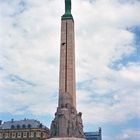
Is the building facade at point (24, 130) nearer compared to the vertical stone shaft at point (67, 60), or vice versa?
the vertical stone shaft at point (67, 60)

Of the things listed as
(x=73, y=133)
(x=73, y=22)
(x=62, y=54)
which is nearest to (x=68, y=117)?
(x=73, y=133)

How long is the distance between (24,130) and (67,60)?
37581mm

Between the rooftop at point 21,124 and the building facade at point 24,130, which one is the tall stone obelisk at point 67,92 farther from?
the rooftop at point 21,124

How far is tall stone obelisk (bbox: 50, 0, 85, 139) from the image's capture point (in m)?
66.8

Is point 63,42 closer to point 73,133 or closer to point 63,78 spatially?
point 63,78

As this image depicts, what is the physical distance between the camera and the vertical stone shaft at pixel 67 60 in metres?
71.5

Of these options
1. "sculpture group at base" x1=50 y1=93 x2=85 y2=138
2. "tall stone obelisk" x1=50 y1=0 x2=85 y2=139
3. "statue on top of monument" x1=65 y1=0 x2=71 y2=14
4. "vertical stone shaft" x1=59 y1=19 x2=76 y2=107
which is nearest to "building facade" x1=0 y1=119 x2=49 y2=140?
"vertical stone shaft" x1=59 y1=19 x2=76 y2=107

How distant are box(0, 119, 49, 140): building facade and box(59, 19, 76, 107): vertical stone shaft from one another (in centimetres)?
3238

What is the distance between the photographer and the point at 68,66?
7262 cm

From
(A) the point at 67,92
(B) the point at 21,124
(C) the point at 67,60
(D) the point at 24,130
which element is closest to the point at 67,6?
(C) the point at 67,60

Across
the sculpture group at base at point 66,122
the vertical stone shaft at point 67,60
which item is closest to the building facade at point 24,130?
the vertical stone shaft at point 67,60

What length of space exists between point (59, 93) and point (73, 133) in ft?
29.0

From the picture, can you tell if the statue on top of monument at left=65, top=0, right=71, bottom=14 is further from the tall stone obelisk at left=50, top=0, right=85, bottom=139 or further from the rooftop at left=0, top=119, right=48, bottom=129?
the rooftop at left=0, top=119, right=48, bottom=129

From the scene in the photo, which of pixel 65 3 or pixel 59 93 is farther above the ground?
pixel 65 3
